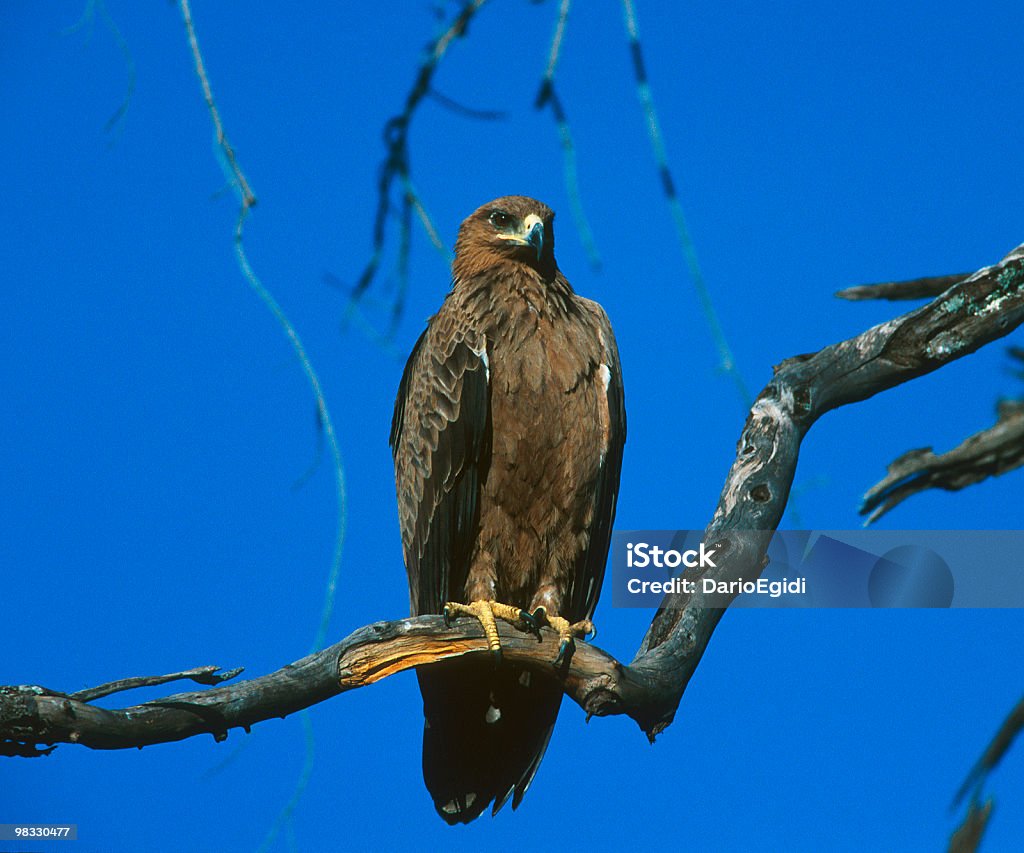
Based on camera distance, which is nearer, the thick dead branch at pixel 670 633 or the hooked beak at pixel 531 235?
Answer: the thick dead branch at pixel 670 633

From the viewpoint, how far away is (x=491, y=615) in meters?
3.32

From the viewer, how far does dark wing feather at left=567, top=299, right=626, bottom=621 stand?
148 inches

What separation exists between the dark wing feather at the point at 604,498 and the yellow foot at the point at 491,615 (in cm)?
41

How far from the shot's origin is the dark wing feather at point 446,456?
368 centimetres

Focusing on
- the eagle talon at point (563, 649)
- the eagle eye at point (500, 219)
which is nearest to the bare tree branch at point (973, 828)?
the eagle talon at point (563, 649)

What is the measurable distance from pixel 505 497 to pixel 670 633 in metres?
0.71

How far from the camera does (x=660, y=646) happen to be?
10.7 feet

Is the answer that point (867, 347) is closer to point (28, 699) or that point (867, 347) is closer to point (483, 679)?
point (483, 679)

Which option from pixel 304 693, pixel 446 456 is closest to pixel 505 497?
pixel 446 456

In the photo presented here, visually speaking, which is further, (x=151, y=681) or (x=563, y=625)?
(x=563, y=625)

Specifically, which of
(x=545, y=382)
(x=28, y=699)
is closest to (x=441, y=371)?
(x=545, y=382)

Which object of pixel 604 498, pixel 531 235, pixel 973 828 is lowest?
pixel 973 828

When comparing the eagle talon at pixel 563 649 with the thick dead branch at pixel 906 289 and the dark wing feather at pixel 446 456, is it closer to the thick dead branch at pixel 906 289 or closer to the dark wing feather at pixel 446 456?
the dark wing feather at pixel 446 456

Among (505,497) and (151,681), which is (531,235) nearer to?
(505,497)
